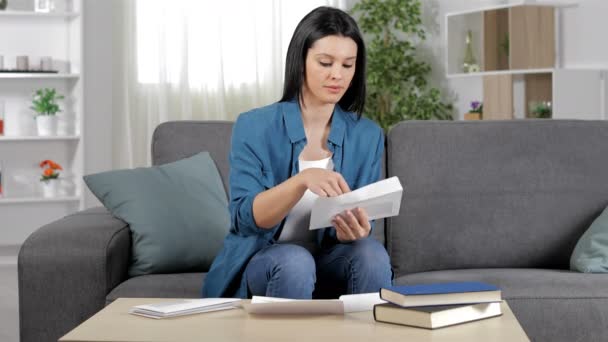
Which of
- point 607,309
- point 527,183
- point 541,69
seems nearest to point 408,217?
point 527,183

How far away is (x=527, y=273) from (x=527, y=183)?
0.36 metres

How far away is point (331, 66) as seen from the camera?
7.70ft

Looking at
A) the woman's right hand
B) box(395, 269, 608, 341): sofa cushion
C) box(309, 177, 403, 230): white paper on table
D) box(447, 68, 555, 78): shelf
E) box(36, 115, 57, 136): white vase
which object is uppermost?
box(447, 68, 555, 78): shelf

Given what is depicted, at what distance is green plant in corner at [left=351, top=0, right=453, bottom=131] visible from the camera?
20.6 ft

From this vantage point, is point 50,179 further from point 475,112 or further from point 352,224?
point 352,224

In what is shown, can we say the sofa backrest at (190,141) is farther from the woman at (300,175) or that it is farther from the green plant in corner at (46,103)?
the green plant in corner at (46,103)

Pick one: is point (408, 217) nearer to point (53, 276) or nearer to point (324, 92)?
point (324, 92)

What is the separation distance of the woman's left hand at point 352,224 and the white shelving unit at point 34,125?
12.2 ft

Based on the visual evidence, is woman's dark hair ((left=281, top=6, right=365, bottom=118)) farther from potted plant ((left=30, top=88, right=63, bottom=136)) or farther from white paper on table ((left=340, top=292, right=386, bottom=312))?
potted plant ((left=30, top=88, right=63, bottom=136))

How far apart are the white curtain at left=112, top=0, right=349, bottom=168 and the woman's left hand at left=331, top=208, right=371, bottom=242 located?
13.3 ft

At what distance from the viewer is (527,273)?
8.84ft

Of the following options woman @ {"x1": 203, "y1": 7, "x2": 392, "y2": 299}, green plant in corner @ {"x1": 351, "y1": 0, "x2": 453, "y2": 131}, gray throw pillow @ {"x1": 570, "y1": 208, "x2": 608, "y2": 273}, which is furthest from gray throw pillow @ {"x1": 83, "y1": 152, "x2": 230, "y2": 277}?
green plant in corner @ {"x1": 351, "y1": 0, "x2": 453, "y2": 131}

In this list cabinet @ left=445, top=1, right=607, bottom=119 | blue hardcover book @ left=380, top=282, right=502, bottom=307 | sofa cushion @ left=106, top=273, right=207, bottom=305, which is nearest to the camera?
blue hardcover book @ left=380, top=282, right=502, bottom=307

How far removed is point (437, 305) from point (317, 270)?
57 cm
